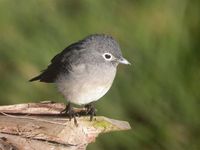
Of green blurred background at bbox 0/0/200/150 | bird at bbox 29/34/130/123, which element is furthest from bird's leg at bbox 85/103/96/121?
green blurred background at bbox 0/0/200/150

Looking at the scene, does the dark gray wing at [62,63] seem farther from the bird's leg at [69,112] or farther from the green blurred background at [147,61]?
the green blurred background at [147,61]

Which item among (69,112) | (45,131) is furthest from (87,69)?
(45,131)

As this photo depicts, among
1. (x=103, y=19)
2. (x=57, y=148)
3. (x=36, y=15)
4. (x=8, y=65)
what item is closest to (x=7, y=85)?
(x=8, y=65)

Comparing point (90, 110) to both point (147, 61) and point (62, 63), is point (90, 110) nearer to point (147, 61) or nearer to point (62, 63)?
point (62, 63)

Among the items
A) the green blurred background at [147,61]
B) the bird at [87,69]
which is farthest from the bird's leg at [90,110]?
the green blurred background at [147,61]

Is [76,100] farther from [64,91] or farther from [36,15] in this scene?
[36,15]

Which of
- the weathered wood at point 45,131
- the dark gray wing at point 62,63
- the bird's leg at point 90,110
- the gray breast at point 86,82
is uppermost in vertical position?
the dark gray wing at point 62,63

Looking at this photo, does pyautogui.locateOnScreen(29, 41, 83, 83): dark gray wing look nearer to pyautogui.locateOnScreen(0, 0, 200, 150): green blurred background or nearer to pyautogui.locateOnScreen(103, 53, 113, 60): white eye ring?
pyautogui.locateOnScreen(103, 53, 113, 60): white eye ring
